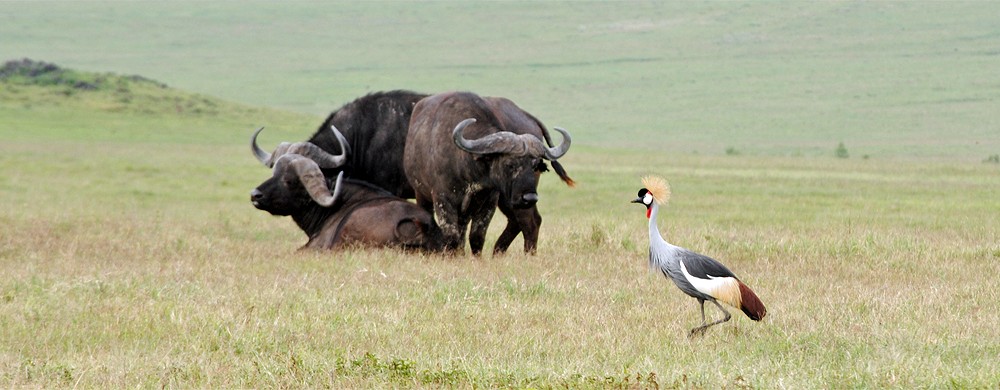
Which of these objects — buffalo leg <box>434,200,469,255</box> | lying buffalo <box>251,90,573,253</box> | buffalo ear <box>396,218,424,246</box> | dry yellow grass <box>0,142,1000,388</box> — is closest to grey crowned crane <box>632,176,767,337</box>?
dry yellow grass <box>0,142,1000,388</box>

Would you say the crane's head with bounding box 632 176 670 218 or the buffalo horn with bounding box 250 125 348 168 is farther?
the buffalo horn with bounding box 250 125 348 168

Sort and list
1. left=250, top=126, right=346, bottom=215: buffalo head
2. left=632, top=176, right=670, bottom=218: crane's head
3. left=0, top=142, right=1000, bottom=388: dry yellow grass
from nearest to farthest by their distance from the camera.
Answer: left=0, top=142, right=1000, bottom=388: dry yellow grass
left=632, top=176, right=670, bottom=218: crane's head
left=250, top=126, right=346, bottom=215: buffalo head

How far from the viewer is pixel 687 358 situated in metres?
6.89

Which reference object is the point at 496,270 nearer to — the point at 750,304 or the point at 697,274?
the point at 697,274

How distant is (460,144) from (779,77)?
70614mm

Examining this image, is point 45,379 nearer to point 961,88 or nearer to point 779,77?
point 961,88

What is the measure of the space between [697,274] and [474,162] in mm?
3960

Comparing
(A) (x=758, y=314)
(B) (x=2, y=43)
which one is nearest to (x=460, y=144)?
(A) (x=758, y=314)

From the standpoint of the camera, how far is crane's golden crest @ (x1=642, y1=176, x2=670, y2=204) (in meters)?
7.62

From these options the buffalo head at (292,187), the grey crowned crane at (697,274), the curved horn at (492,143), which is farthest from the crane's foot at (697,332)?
the buffalo head at (292,187)

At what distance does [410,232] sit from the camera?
11641 millimetres

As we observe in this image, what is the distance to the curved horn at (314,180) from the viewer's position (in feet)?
40.8

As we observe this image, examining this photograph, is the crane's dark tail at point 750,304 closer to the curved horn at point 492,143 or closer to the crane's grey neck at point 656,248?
the crane's grey neck at point 656,248

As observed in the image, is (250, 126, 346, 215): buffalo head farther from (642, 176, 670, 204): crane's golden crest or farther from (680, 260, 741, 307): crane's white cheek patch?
(680, 260, 741, 307): crane's white cheek patch
